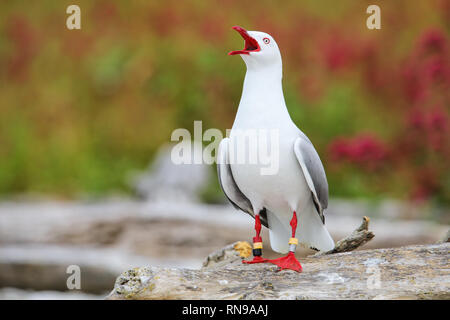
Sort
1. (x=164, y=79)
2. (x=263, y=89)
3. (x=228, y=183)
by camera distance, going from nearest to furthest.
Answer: (x=263, y=89)
(x=228, y=183)
(x=164, y=79)

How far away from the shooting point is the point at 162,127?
4.43 meters

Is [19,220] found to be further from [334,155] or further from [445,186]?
[445,186]

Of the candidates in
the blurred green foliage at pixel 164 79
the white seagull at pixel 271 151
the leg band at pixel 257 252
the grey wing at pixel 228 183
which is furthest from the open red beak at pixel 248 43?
the blurred green foliage at pixel 164 79

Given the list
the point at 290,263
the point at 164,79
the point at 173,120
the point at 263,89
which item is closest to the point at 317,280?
the point at 290,263

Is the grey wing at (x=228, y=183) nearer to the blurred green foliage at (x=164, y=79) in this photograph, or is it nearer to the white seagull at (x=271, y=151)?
the white seagull at (x=271, y=151)

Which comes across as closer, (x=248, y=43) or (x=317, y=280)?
(x=317, y=280)

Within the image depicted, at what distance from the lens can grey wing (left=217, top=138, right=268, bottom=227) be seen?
68.4 inches

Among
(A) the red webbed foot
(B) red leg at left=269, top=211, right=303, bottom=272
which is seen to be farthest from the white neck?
(A) the red webbed foot

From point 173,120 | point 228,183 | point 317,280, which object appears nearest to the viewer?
point 317,280

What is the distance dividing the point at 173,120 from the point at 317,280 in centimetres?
301

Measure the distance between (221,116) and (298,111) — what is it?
0.58m

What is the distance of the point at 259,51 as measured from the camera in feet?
5.43

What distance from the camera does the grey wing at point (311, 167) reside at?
1617mm

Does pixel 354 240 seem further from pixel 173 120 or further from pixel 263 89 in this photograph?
pixel 173 120
